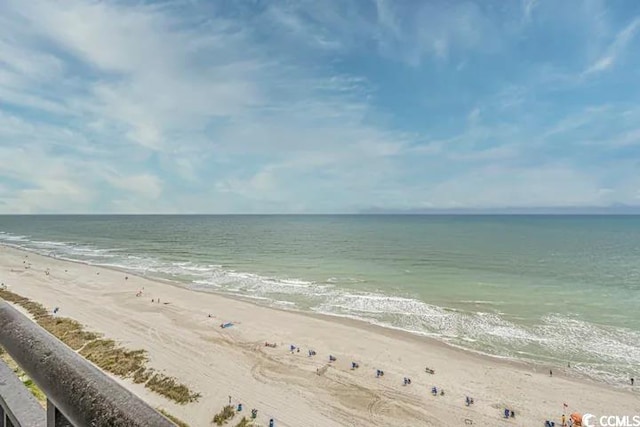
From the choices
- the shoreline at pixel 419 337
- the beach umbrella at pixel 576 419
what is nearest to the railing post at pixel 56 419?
the beach umbrella at pixel 576 419

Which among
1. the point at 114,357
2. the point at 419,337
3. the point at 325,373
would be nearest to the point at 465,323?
the point at 419,337

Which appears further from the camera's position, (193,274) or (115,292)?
(193,274)

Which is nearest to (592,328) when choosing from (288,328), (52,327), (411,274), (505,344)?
(505,344)

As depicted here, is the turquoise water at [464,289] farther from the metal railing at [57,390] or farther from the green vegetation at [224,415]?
the metal railing at [57,390]

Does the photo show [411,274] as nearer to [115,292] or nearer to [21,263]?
[115,292]

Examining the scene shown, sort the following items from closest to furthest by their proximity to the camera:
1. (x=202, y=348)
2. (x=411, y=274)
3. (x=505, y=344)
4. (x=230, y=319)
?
1. (x=202, y=348)
2. (x=505, y=344)
3. (x=230, y=319)
4. (x=411, y=274)

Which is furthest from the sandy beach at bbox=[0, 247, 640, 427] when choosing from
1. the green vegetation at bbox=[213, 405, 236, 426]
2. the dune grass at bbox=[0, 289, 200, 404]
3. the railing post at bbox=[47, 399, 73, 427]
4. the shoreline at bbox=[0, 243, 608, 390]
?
the railing post at bbox=[47, 399, 73, 427]

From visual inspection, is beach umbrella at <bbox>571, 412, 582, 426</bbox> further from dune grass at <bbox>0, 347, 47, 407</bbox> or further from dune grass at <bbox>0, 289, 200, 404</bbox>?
dune grass at <bbox>0, 347, 47, 407</bbox>
